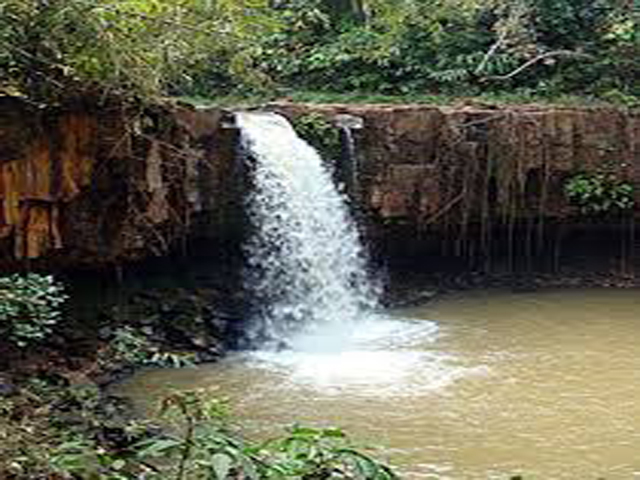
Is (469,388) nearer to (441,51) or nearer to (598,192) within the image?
(598,192)

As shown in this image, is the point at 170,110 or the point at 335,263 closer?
the point at 170,110

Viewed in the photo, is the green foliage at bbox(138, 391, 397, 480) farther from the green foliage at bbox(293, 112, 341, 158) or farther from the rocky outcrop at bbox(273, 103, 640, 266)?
the rocky outcrop at bbox(273, 103, 640, 266)

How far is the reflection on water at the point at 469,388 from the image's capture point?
22.0 feet

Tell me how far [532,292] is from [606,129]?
2183 mm

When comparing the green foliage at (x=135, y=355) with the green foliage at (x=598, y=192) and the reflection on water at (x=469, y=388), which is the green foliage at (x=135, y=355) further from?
the green foliage at (x=598, y=192)

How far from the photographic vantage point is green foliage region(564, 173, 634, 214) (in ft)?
40.1

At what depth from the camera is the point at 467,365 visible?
8.92 meters

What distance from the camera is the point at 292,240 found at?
11.2m

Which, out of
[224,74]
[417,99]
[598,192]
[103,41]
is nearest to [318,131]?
[417,99]

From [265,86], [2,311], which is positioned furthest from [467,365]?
[265,86]

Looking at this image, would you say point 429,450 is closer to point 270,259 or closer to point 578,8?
point 270,259

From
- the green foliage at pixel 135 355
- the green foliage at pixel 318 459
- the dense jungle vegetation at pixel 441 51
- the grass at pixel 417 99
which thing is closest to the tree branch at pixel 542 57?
the dense jungle vegetation at pixel 441 51

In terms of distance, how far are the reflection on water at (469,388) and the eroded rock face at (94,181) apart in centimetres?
146

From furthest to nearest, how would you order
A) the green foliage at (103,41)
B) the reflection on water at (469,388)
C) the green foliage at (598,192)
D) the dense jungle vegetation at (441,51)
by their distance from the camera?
1. the dense jungle vegetation at (441,51)
2. the green foliage at (598,192)
3. the green foliage at (103,41)
4. the reflection on water at (469,388)
